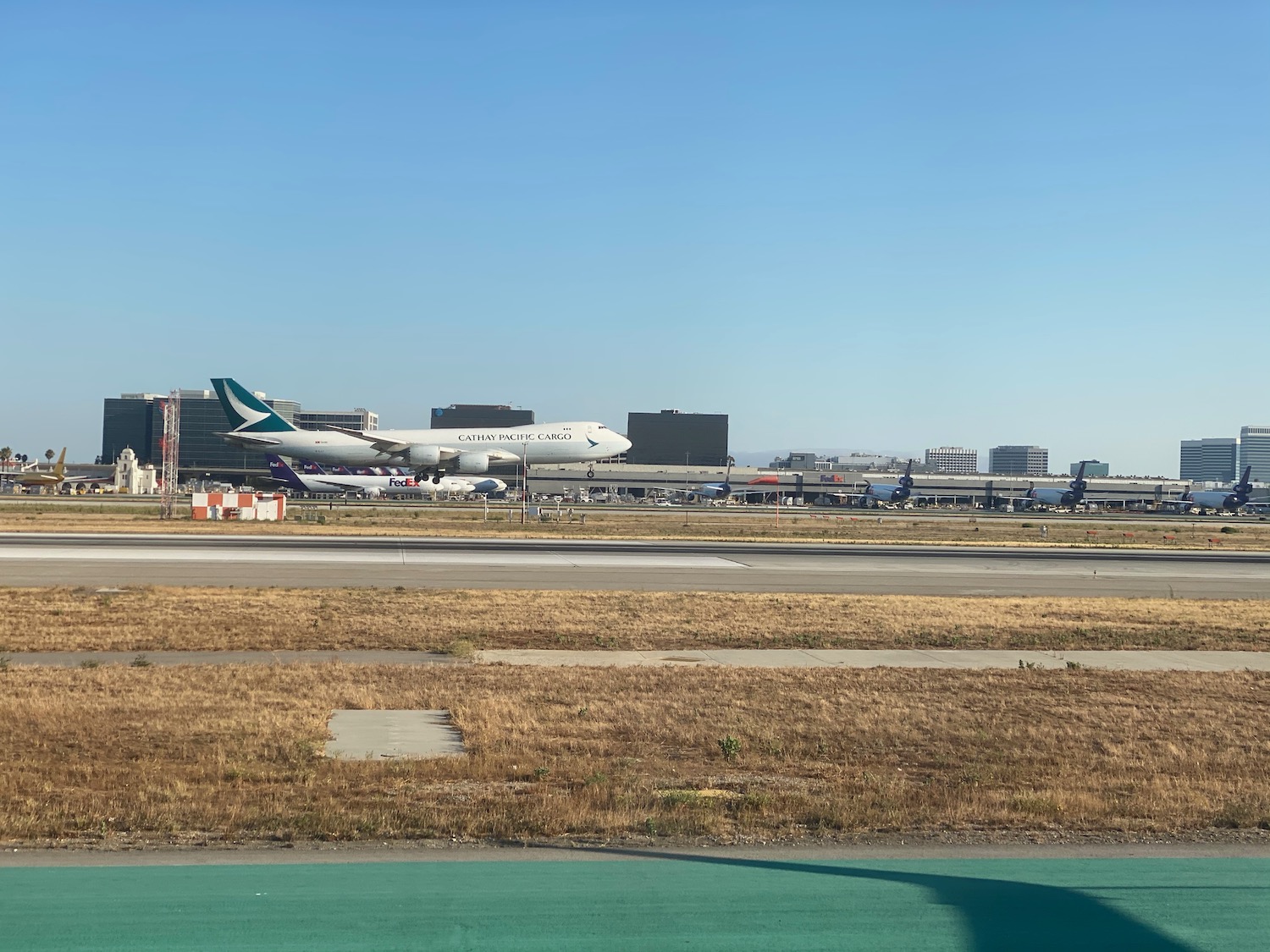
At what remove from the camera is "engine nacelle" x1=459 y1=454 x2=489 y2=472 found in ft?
310

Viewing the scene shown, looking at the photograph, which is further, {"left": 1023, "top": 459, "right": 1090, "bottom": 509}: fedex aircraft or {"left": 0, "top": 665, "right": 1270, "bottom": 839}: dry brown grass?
{"left": 1023, "top": 459, "right": 1090, "bottom": 509}: fedex aircraft

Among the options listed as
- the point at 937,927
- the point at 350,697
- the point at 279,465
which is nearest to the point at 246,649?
the point at 350,697

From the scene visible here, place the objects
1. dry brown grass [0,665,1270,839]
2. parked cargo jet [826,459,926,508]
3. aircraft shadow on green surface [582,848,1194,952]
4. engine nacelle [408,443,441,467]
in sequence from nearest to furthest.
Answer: aircraft shadow on green surface [582,848,1194,952] < dry brown grass [0,665,1270,839] < engine nacelle [408,443,441,467] < parked cargo jet [826,459,926,508]

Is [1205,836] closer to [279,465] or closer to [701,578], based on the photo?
[701,578]

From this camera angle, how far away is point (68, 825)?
817cm

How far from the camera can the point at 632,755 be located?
36.6ft

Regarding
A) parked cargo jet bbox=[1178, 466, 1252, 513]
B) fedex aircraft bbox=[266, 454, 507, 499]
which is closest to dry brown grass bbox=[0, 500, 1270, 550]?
fedex aircraft bbox=[266, 454, 507, 499]

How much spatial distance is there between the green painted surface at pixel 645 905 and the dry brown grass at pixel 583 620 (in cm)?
1122

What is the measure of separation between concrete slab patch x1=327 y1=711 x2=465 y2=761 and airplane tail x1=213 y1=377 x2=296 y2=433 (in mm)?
92484

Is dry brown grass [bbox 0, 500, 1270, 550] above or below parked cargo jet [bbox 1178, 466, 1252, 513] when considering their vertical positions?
below

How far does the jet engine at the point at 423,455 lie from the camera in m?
92.6

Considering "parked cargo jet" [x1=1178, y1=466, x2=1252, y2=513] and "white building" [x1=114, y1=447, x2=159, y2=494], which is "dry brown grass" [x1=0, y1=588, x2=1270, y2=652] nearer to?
"white building" [x1=114, y1=447, x2=159, y2=494]

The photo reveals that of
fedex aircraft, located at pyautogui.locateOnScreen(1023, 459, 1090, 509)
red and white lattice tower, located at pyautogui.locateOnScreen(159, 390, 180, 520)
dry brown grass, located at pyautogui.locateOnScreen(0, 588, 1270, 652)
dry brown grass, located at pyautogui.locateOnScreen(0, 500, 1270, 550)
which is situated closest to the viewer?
dry brown grass, located at pyautogui.locateOnScreen(0, 588, 1270, 652)

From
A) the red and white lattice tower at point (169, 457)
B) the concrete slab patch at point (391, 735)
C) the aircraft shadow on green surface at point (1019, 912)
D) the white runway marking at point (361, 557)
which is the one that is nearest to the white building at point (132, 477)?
the red and white lattice tower at point (169, 457)
